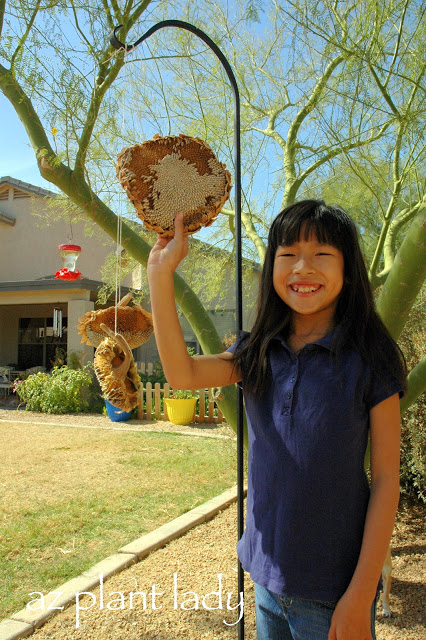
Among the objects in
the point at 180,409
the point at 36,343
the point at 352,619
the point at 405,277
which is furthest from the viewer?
the point at 36,343

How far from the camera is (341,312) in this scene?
1485 millimetres

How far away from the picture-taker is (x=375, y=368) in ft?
4.29

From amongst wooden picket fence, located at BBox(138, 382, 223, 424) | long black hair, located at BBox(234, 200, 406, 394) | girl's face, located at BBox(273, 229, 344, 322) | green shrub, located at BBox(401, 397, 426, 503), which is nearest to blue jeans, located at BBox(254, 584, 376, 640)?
long black hair, located at BBox(234, 200, 406, 394)

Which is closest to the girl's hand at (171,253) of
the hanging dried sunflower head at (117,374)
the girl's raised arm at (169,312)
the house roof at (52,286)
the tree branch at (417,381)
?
the girl's raised arm at (169,312)

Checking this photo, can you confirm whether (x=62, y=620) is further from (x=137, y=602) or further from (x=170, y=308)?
(x=170, y=308)

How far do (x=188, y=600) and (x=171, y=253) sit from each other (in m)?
2.38

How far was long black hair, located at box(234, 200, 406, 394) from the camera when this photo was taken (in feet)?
4.46

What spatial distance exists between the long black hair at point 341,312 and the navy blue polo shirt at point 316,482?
2.0 inches

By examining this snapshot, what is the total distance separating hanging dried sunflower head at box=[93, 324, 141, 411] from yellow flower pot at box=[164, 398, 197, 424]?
24.4 ft

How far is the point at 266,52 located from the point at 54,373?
838 cm

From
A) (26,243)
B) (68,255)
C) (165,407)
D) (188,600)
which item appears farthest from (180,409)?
(26,243)

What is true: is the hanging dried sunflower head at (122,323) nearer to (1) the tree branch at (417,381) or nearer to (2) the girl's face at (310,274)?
(2) the girl's face at (310,274)

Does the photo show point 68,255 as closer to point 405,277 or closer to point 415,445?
point 405,277

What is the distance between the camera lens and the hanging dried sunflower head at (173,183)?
1.44 meters
